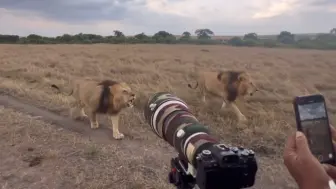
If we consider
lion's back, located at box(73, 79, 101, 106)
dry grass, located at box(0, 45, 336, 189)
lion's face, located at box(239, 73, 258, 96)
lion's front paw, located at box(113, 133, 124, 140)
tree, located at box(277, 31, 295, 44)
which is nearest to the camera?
dry grass, located at box(0, 45, 336, 189)

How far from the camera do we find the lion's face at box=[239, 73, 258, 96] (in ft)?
28.9

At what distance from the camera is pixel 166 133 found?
2324 millimetres

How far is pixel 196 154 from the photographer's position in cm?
187

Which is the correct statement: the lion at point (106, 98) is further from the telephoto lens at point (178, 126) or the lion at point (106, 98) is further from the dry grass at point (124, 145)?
the telephoto lens at point (178, 126)

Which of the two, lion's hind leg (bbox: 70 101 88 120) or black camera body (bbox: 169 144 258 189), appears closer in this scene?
black camera body (bbox: 169 144 258 189)

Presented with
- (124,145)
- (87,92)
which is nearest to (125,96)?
(124,145)

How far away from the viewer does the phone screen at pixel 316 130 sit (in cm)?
165

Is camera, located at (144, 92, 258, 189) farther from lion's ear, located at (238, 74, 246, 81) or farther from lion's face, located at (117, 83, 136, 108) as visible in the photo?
lion's ear, located at (238, 74, 246, 81)

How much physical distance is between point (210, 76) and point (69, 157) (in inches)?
208

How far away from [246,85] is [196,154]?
7.11 m

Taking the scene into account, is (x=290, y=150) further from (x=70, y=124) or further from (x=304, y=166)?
(x=70, y=124)

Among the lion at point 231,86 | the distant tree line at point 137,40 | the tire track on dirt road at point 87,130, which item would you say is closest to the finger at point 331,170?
the tire track on dirt road at point 87,130

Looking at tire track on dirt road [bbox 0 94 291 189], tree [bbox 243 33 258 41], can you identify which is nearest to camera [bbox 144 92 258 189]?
tire track on dirt road [bbox 0 94 291 189]

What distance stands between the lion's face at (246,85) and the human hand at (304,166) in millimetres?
7460
